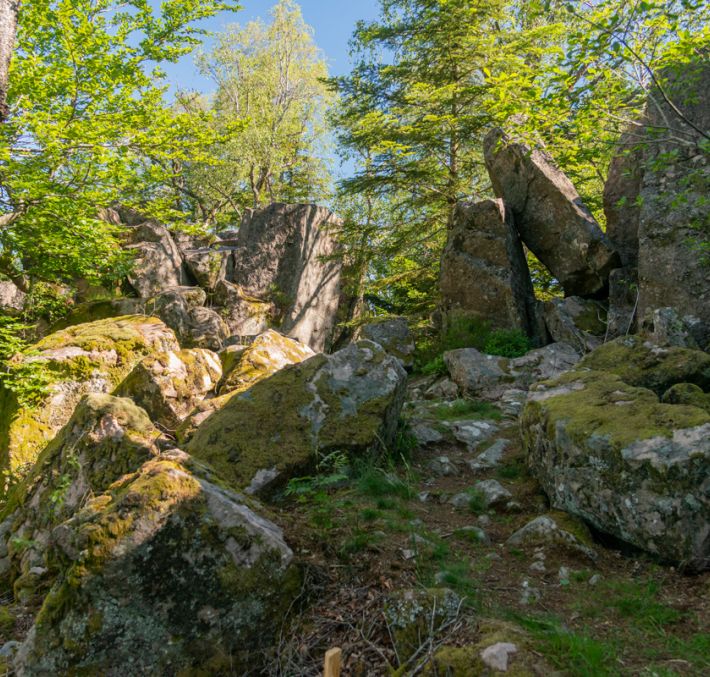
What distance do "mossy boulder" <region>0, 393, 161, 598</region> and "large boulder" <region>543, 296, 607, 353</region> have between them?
10412mm

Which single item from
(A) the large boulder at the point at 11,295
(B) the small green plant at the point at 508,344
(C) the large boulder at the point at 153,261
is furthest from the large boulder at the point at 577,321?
(A) the large boulder at the point at 11,295

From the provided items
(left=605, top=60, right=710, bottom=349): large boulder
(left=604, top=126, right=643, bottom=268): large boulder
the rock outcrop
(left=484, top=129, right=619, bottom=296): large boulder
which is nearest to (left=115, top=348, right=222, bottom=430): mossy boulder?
the rock outcrop

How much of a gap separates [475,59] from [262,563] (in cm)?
1699

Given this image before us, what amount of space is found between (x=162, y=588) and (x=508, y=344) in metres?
11.0

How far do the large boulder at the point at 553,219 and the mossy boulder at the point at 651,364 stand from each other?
6640 millimetres

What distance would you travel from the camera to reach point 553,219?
14219mm

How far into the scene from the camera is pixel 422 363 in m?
14.2

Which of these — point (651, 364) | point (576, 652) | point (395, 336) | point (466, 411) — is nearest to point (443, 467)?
point (466, 411)

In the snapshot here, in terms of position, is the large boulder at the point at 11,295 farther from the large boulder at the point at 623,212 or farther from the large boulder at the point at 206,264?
the large boulder at the point at 623,212

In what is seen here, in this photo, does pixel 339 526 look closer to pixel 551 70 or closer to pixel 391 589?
pixel 391 589

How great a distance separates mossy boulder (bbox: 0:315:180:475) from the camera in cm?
898

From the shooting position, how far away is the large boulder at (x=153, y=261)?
1673 centimetres

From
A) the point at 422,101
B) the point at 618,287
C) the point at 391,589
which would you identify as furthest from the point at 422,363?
the point at 391,589

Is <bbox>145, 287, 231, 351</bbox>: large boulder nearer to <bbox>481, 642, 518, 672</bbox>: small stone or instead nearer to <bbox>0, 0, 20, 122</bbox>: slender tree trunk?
<bbox>0, 0, 20, 122</bbox>: slender tree trunk
